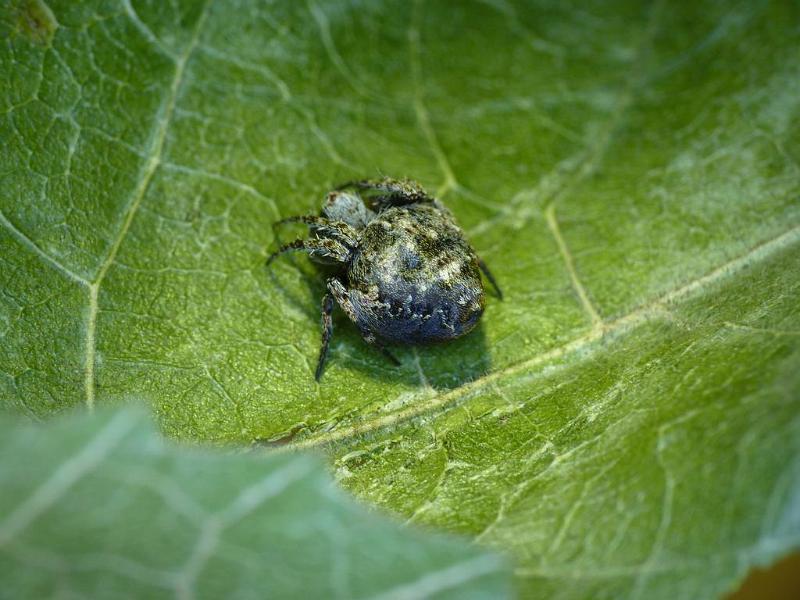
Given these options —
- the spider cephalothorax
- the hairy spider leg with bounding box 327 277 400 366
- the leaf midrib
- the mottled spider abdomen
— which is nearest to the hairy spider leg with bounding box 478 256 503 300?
the spider cephalothorax

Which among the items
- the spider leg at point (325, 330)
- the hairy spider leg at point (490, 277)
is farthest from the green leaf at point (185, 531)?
the hairy spider leg at point (490, 277)

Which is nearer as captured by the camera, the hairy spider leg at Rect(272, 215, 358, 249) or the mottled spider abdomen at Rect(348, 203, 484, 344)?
the mottled spider abdomen at Rect(348, 203, 484, 344)

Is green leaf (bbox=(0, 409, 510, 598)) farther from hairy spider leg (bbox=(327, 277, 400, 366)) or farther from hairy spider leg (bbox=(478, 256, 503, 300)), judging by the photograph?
hairy spider leg (bbox=(478, 256, 503, 300))

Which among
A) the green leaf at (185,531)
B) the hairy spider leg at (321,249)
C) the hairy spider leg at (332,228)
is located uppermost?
the hairy spider leg at (332,228)

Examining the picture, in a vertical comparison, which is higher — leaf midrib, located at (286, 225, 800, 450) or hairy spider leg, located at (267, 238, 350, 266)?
hairy spider leg, located at (267, 238, 350, 266)

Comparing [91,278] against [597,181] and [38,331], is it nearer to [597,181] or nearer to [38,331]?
[38,331]

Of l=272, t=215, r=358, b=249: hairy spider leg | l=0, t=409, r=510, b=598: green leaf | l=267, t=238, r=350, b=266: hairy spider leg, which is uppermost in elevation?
l=272, t=215, r=358, b=249: hairy spider leg

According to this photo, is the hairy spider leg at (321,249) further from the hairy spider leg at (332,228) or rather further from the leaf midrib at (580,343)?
the leaf midrib at (580,343)
